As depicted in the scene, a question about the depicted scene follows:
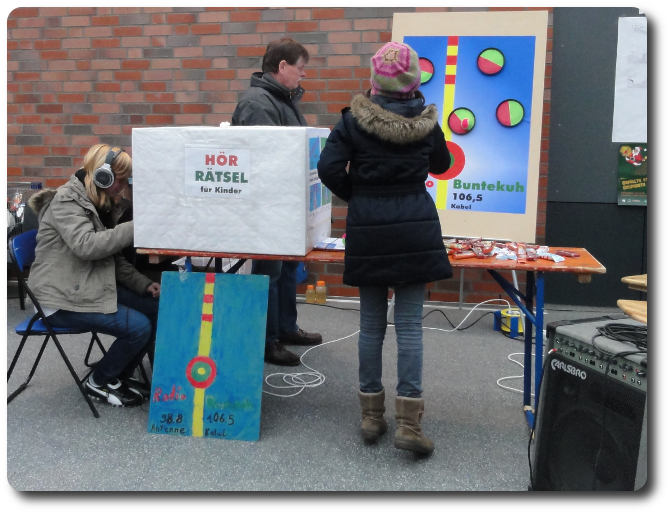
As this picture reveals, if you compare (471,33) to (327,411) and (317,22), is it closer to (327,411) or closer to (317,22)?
(317,22)

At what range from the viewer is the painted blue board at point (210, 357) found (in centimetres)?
250

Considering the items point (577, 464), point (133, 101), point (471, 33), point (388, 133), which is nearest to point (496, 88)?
point (471, 33)

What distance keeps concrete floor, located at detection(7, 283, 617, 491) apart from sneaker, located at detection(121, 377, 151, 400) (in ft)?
0.30

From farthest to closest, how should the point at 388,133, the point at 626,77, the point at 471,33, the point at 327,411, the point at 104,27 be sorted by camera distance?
the point at 104,27
the point at 626,77
the point at 471,33
the point at 327,411
the point at 388,133

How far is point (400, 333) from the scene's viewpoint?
2.30 meters

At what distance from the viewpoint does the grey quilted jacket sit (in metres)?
2.54

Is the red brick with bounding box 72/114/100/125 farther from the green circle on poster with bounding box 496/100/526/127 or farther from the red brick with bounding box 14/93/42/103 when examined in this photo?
the green circle on poster with bounding box 496/100/526/127

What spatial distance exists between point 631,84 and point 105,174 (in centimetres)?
348

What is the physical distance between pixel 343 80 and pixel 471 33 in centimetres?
133

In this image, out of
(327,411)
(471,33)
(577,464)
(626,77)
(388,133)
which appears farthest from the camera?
(626,77)

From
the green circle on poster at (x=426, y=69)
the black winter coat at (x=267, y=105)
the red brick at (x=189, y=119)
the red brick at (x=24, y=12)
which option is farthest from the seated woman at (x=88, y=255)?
the red brick at (x=24, y=12)

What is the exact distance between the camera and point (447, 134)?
331 centimetres

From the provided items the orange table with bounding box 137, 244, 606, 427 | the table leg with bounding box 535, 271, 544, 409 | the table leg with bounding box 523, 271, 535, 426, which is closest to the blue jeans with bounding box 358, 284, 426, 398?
the orange table with bounding box 137, 244, 606, 427

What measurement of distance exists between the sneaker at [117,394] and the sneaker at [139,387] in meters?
0.02
